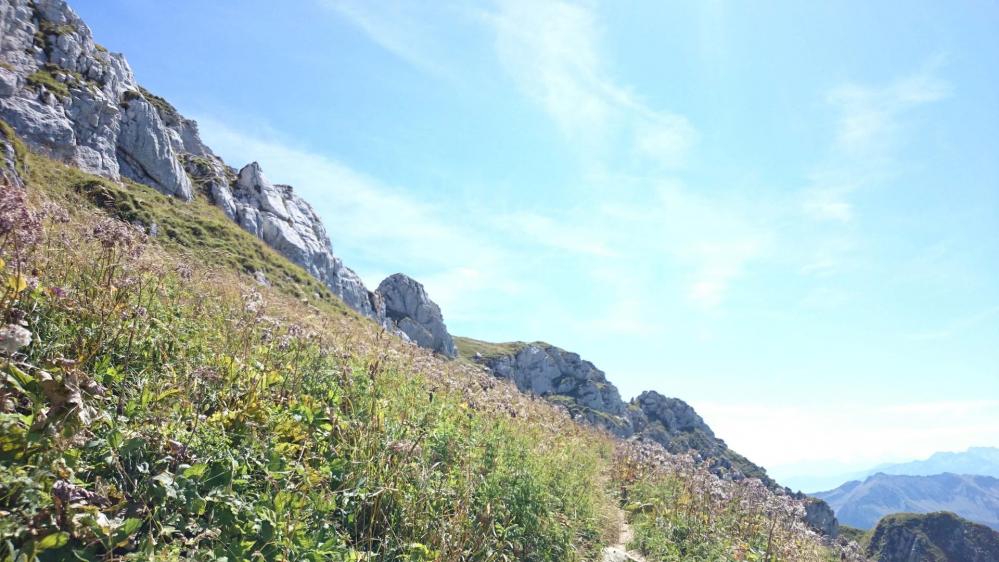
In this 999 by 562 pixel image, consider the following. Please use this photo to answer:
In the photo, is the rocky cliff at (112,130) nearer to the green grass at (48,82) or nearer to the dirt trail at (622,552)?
the green grass at (48,82)

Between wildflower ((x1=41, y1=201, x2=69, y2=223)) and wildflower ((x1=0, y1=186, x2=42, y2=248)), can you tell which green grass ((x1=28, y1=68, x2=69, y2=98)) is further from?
wildflower ((x1=0, y1=186, x2=42, y2=248))

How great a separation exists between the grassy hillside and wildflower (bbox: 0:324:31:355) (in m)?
0.01

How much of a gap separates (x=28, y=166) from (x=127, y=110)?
49.7 metres

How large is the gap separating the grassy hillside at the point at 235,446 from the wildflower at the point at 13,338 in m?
0.01

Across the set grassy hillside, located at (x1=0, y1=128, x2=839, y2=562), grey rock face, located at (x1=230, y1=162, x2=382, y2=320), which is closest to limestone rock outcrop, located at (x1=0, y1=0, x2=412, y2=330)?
grey rock face, located at (x1=230, y1=162, x2=382, y2=320)

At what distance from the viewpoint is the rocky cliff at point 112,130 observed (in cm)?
6244

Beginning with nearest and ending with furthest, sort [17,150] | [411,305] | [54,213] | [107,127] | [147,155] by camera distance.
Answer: [54,213] → [17,150] → [107,127] → [147,155] → [411,305]

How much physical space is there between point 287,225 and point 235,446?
331 ft

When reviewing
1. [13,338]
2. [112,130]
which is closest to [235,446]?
[13,338]

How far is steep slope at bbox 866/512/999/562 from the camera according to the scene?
485 ft

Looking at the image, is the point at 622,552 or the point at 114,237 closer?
the point at 114,237

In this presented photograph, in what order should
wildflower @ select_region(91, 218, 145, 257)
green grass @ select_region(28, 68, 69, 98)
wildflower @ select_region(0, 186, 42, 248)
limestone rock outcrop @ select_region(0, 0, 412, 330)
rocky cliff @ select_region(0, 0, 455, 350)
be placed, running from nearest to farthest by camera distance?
wildflower @ select_region(0, 186, 42, 248) → wildflower @ select_region(91, 218, 145, 257) → limestone rock outcrop @ select_region(0, 0, 412, 330) → rocky cliff @ select_region(0, 0, 455, 350) → green grass @ select_region(28, 68, 69, 98)

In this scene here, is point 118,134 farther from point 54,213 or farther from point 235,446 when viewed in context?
point 235,446

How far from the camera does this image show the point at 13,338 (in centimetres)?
363
